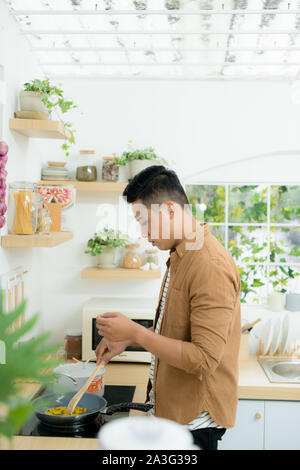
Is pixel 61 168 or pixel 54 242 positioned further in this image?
pixel 61 168

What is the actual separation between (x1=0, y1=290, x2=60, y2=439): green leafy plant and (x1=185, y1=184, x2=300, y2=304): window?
2.70 metres

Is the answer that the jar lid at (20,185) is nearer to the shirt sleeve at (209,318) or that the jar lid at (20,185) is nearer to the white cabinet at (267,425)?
the shirt sleeve at (209,318)

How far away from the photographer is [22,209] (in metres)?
2.07

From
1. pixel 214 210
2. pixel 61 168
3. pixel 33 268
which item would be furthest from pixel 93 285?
pixel 214 210

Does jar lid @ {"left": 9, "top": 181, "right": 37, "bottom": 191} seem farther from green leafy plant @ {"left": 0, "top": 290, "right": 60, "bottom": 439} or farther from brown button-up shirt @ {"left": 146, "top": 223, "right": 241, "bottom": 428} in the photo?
green leafy plant @ {"left": 0, "top": 290, "right": 60, "bottom": 439}

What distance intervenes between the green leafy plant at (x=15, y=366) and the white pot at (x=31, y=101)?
174 cm

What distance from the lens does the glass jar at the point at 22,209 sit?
6.81 feet

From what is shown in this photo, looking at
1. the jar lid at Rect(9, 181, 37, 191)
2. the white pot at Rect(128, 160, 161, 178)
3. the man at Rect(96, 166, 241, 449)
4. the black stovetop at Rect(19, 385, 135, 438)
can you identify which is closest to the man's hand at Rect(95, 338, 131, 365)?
the man at Rect(96, 166, 241, 449)

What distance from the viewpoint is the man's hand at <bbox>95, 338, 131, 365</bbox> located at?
1.59 m

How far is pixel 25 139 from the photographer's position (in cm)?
246

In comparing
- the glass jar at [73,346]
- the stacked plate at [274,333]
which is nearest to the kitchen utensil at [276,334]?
the stacked plate at [274,333]

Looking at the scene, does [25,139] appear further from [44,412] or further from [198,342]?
[198,342]

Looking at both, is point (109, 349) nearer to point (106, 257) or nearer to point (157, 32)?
point (106, 257)

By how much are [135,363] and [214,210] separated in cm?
116
